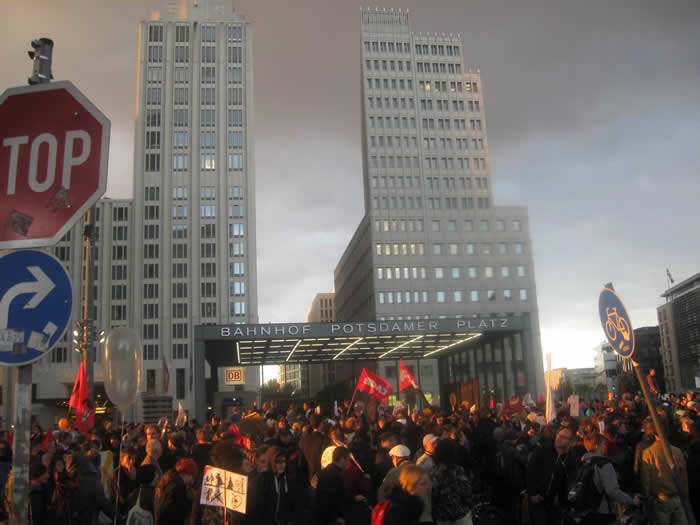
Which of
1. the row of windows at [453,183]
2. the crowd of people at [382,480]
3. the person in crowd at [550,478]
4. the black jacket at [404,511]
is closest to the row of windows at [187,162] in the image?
the row of windows at [453,183]

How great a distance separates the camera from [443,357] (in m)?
56.0

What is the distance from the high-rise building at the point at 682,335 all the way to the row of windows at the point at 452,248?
42.7 metres

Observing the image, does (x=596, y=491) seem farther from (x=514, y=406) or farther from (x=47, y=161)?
(x=514, y=406)

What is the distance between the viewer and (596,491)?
7176 millimetres

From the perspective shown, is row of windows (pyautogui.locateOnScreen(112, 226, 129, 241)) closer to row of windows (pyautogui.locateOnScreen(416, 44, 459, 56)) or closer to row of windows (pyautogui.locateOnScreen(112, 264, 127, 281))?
row of windows (pyautogui.locateOnScreen(112, 264, 127, 281))

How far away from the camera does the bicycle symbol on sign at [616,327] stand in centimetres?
707

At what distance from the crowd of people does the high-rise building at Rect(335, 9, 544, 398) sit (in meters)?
79.4

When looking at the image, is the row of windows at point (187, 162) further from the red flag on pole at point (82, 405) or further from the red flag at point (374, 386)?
the red flag on pole at point (82, 405)

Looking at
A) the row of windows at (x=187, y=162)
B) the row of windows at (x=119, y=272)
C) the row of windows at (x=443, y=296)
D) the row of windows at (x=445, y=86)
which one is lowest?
the row of windows at (x=443, y=296)

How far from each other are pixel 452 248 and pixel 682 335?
194 ft

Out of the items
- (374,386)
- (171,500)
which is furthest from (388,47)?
(171,500)

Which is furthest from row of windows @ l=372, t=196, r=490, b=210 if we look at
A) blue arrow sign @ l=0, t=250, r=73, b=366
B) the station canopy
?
blue arrow sign @ l=0, t=250, r=73, b=366

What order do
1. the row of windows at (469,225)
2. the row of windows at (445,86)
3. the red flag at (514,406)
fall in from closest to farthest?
the red flag at (514,406), the row of windows at (469,225), the row of windows at (445,86)

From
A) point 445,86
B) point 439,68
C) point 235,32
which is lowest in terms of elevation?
point 445,86
